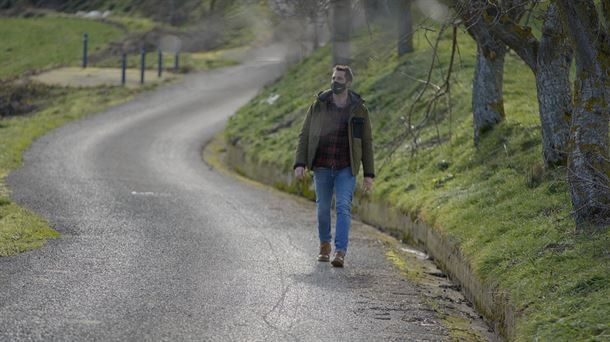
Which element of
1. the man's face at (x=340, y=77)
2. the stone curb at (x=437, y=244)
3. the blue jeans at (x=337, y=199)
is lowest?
the stone curb at (x=437, y=244)

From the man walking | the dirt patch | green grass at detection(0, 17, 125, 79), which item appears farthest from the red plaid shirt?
green grass at detection(0, 17, 125, 79)

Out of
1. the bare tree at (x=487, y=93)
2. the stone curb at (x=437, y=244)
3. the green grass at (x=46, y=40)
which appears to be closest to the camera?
the stone curb at (x=437, y=244)

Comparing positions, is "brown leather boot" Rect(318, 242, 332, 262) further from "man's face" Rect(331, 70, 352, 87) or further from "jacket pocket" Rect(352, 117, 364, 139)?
"man's face" Rect(331, 70, 352, 87)

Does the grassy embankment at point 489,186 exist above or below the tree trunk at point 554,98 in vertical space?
below

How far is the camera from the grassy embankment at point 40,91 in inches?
504

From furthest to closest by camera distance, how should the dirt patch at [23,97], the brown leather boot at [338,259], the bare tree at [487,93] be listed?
the dirt patch at [23,97] < the bare tree at [487,93] < the brown leather boot at [338,259]

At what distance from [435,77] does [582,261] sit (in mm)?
13898

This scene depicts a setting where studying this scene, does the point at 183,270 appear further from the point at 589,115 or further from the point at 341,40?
the point at 341,40

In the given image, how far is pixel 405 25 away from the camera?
21.8 m

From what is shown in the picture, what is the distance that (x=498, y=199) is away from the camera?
1260 centimetres

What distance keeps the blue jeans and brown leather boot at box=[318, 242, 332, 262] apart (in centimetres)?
5

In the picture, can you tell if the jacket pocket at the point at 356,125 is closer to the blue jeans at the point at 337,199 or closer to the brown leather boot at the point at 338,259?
the blue jeans at the point at 337,199

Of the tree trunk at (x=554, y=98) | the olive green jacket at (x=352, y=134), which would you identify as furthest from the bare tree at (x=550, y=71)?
the olive green jacket at (x=352, y=134)

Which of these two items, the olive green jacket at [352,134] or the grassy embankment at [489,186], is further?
the olive green jacket at [352,134]
